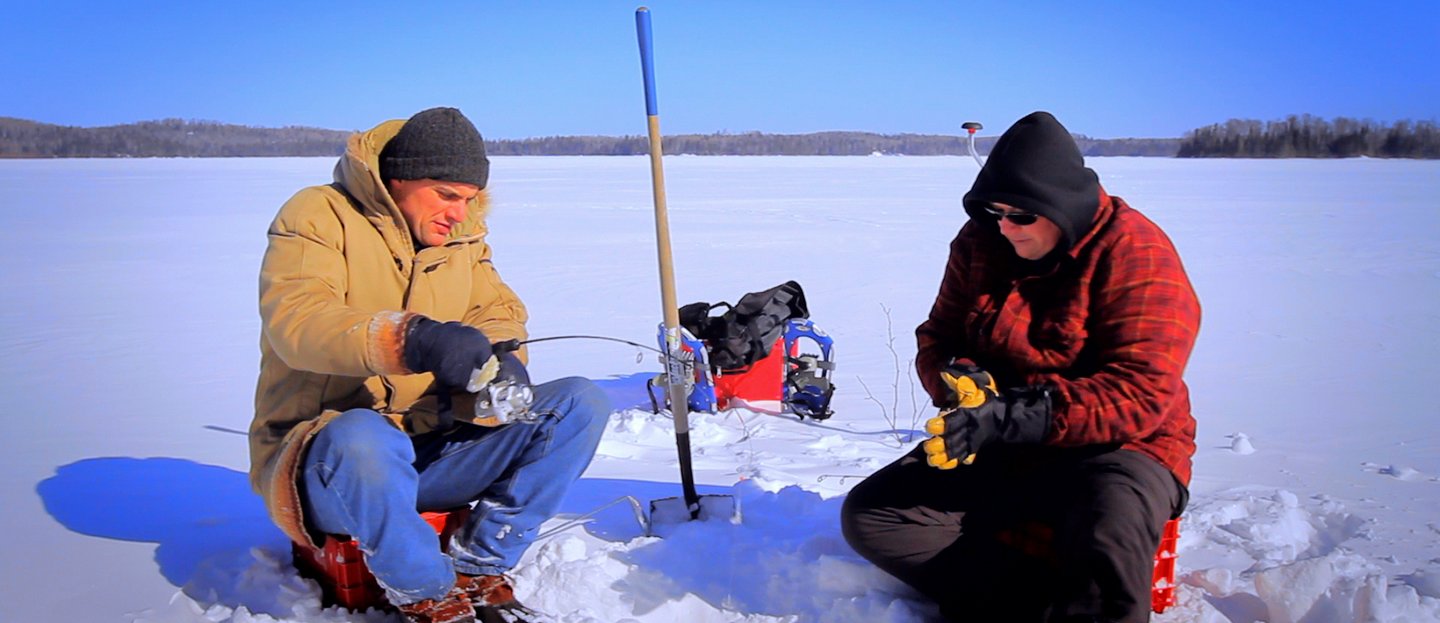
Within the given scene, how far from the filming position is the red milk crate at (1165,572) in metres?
2.39

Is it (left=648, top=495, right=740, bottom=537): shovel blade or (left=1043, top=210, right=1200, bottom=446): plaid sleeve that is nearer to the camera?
(left=1043, top=210, right=1200, bottom=446): plaid sleeve

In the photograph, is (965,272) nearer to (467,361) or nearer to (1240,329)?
(467,361)

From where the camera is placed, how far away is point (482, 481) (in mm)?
2596

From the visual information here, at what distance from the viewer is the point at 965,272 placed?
8.85ft

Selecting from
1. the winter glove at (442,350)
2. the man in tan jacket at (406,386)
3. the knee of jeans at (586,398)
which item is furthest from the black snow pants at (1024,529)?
the winter glove at (442,350)

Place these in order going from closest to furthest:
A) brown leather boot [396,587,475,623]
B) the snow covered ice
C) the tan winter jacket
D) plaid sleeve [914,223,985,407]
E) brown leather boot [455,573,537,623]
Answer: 1. the tan winter jacket
2. brown leather boot [396,587,475,623]
3. brown leather boot [455,573,537,623]
4. the snow covered ice
5. plaid sleeve [914,223,985,407]

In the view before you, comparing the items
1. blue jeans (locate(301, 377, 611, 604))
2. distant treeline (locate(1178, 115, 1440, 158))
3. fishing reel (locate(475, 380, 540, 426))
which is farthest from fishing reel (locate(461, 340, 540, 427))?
distant treeline (locate(1178, 115, 1440, 158))

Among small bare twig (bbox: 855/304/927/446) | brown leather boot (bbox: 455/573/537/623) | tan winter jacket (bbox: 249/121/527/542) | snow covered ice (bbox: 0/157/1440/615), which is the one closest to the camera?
tan winter jacket (bbox: 249/121/527/542)

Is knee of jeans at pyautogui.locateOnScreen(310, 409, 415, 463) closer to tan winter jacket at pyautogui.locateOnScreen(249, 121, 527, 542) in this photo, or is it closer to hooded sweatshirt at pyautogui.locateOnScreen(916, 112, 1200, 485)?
tan winter jacket at pyautogui.locateOnScreen(249, 121, 527, 542)

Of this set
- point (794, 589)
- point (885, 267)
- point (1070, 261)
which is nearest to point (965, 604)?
point (794, 589)

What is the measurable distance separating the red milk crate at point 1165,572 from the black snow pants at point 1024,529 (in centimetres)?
8

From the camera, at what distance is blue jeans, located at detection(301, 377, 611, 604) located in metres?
2.23

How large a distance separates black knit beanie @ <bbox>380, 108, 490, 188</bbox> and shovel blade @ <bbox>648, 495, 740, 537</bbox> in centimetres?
124

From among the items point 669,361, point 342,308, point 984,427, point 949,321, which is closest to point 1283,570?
point 984,427
